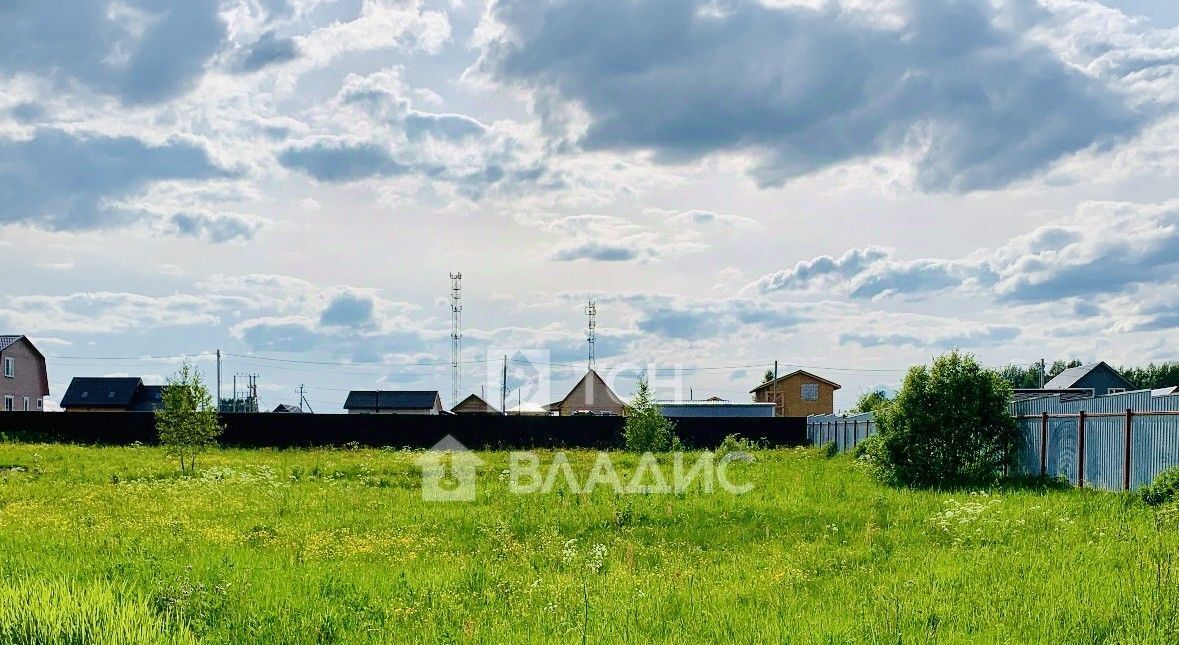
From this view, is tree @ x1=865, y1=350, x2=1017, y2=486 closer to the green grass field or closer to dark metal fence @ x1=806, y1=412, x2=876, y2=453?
the green grass field

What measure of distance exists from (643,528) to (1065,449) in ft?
30.9

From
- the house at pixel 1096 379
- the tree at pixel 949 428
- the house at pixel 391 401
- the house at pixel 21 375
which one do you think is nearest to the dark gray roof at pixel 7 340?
the house at pixel 21 375

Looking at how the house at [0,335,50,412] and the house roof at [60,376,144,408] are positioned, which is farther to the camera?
the house roof at [60,376,144,408]

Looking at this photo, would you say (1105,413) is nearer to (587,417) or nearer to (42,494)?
(42,494)

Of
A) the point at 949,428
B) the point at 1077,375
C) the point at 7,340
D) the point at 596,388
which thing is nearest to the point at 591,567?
A: the point at 949,428

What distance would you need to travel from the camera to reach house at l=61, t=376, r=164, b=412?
86.3 meters

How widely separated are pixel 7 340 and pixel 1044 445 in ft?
214

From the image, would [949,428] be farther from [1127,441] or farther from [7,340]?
[7,340]

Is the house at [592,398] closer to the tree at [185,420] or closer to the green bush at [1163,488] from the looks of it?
the tree at [185,420]

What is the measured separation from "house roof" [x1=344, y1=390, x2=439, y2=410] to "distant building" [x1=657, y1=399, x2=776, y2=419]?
3123 centimetres

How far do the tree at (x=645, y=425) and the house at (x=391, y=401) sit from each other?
191 ft
